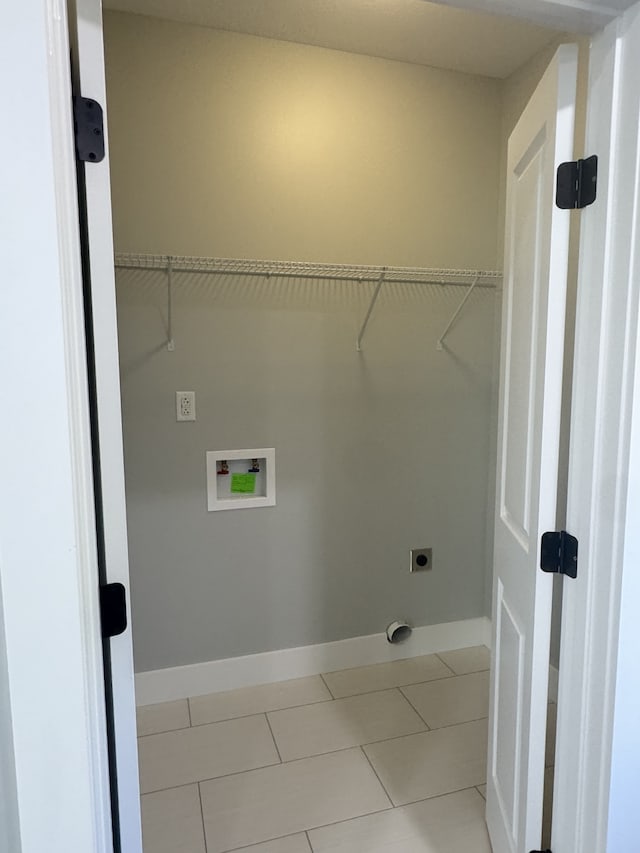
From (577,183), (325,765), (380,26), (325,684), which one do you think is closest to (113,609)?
(577,183)

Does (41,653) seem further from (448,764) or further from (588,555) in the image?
(448,764)

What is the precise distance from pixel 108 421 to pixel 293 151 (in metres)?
1.77

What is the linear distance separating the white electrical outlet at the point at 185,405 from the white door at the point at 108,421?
129cm

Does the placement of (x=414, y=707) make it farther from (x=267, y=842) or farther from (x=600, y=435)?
(x=600, y=435)

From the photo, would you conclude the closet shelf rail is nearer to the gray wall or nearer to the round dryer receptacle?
the gray wall

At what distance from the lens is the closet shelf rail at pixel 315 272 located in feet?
6.86

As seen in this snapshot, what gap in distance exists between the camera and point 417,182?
2414mm

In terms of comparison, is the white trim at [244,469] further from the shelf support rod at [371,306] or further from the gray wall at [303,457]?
the shelf support rod at [371,306]

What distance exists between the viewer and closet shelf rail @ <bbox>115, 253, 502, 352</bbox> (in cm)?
209

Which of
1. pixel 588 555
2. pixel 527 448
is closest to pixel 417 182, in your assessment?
pixel 527 448

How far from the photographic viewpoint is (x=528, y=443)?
51.4 inches

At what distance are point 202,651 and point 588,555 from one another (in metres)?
1.79

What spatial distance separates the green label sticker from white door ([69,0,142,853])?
1.40m

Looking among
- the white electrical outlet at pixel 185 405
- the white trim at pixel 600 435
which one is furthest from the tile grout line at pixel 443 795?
the white electrical outlet at pixel 185 405
